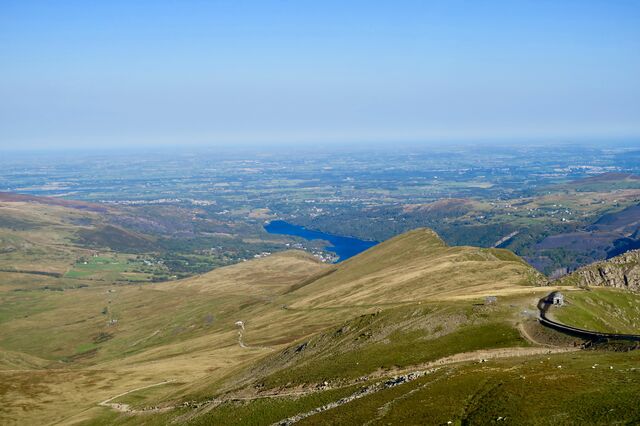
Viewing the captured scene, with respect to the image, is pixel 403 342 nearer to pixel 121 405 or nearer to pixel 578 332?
pixel 578 332

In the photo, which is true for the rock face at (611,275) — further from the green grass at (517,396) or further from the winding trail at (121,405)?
the winding trail at (121,405)

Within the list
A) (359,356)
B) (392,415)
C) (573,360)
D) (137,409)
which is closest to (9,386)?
(137,409)

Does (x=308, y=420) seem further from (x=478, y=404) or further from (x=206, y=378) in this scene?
(x=206, y=378)

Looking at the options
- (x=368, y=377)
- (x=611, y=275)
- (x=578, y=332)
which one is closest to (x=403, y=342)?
(x=368, y=377)

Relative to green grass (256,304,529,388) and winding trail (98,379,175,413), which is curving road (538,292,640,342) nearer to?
green grass (256,304,529,388)

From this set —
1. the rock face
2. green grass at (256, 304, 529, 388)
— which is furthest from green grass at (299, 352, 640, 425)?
the rock face

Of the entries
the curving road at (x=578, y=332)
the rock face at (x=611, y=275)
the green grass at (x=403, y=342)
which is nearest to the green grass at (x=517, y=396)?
the curving road at (x=578, y=332)
